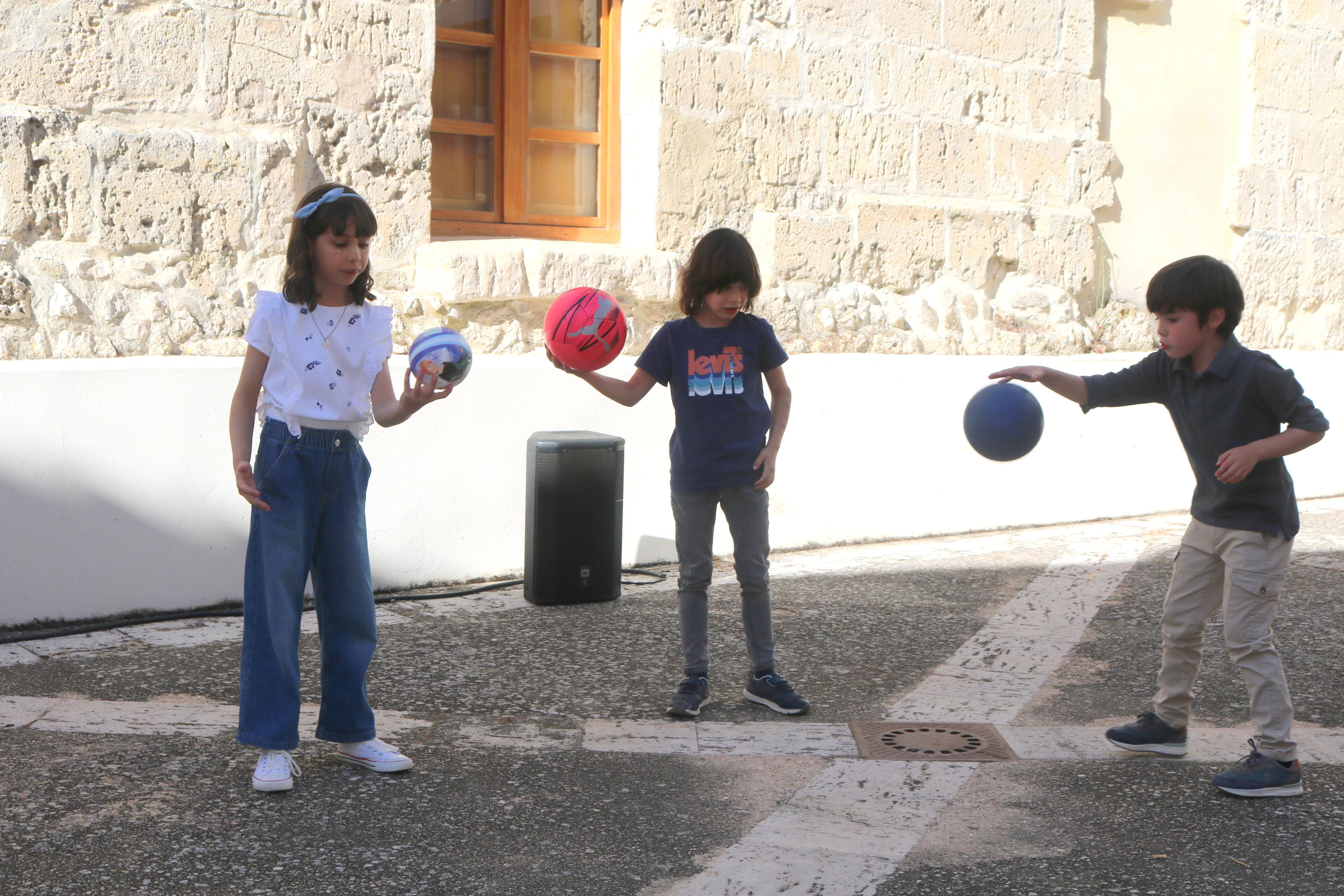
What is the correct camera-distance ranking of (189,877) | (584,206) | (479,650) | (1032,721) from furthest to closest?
1. (584,206)
2. (479,650)
3. (1032,721)
4. (189,877)

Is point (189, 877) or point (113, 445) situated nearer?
point (189, 877)

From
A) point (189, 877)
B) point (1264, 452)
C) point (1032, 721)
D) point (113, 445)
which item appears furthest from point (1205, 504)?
point (113, 445)

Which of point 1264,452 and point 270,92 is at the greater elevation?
point 270,92

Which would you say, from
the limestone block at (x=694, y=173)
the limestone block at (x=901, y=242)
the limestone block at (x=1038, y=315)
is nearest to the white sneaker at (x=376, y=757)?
the limestone block at (x=694, y=173)

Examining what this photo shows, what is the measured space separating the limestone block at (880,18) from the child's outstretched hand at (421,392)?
4.53 m

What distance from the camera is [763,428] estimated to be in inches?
159

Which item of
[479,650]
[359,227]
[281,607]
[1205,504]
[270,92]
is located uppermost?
[270,92]

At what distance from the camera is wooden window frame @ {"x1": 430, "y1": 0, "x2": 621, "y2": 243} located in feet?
21.2

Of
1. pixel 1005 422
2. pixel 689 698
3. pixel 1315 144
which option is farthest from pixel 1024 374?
pixel 1315 144

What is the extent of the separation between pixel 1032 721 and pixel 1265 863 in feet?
3.69

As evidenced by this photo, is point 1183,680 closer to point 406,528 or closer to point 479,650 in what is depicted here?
point 479,650

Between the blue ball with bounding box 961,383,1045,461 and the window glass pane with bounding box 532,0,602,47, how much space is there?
12.3 ft

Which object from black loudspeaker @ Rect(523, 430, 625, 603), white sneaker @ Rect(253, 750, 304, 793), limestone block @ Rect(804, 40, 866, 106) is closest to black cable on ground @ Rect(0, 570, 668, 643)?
black loudspeaker @ Rect(523, 430, 625, 603)

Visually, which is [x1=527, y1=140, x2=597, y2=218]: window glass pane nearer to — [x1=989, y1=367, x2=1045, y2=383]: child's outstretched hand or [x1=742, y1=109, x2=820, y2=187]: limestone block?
[x1=742, y1=109, x2=820, y2=187]: limestone block
